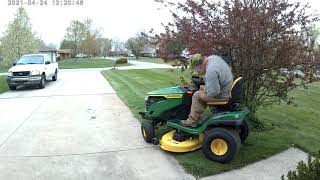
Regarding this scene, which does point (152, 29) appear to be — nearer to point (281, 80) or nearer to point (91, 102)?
point (281, 80)

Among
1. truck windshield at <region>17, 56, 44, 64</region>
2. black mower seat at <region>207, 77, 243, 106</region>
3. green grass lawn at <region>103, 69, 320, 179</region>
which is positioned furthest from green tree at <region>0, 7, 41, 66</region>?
black mower seat at <region>207, 77, 243, 106</region>

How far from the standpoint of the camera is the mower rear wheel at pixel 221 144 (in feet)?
18.8

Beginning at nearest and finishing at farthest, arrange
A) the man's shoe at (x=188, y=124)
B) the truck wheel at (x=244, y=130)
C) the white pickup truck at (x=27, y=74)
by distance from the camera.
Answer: the man's shoe at (x=188, y=124) < the truck wheel at (x=244, y=130) < the white pickup truck at (x=27, y=74)

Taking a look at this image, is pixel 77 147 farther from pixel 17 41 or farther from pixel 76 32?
pixel 76 32

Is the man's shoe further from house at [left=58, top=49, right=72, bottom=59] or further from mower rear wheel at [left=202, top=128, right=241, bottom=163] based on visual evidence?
house at [left=58, top=49, right=72, bottom=59]

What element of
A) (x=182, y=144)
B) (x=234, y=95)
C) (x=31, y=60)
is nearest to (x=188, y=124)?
(x=182, y=144)

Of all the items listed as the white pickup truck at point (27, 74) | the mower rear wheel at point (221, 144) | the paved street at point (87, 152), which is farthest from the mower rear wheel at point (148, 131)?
the white pickup truck at point (27, 74)

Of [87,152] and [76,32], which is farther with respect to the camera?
[76,32]

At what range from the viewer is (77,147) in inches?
274

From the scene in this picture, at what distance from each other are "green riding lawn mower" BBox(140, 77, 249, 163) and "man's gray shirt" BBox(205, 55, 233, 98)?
0.14 metres

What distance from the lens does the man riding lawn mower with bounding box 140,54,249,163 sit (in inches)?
229

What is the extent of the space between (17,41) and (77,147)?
40.1 metres

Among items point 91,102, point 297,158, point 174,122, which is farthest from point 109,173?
point 91,102

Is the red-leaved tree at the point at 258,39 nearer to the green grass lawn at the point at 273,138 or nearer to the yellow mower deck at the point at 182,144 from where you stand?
the green grass lawn at the point at 273,138
